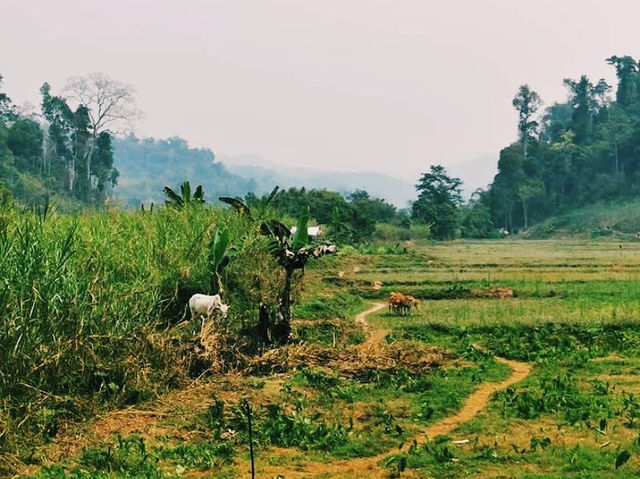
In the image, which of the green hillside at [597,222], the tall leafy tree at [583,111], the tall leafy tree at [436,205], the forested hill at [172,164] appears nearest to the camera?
the green hillside at [597,222]

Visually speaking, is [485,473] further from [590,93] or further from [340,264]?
[590,93]

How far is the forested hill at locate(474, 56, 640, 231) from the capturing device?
63.3m

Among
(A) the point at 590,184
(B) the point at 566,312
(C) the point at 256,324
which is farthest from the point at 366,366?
(A) the point at 590,184

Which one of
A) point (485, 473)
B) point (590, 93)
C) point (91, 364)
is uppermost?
point (590, 93)

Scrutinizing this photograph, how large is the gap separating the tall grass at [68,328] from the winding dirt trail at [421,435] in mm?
2538

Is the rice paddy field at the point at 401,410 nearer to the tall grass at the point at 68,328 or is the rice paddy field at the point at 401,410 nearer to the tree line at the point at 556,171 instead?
the tall grass at the point at 68,328

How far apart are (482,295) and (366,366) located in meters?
9.59

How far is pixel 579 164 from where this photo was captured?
66.8 m

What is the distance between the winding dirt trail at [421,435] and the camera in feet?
20.3

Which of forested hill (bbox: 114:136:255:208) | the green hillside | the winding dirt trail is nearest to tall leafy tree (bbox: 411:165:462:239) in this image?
the green hillside

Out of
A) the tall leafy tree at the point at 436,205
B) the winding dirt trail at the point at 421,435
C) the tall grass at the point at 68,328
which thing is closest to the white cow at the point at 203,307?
the tall grass at the point at 68,328

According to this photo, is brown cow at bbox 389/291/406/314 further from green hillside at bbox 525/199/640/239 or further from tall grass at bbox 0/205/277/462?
green hillside at bbox 525/199/640/239

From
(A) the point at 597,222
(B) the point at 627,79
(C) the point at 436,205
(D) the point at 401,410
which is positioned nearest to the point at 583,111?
(B) the point at 627,79

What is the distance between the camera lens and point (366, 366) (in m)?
9.98
